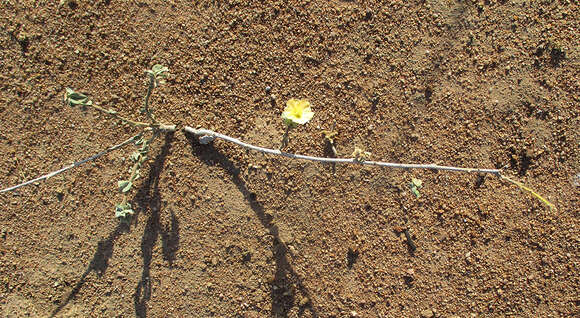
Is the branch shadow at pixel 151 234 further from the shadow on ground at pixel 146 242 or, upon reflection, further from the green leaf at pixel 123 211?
the green leaf at pixel 123 211

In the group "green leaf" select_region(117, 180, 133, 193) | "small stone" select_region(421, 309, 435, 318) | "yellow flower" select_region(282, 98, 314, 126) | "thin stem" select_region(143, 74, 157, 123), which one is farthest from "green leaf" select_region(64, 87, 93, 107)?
"small stone" select_region(421, 309, 435, 318)

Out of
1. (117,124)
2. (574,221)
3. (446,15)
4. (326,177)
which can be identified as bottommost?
(574,221)

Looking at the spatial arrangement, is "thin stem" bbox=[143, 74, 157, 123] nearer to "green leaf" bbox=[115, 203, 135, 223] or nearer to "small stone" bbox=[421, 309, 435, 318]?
"green leaf" bbox=[115, 203, 135, 223]

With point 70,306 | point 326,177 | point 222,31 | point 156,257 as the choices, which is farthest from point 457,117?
point 70,306

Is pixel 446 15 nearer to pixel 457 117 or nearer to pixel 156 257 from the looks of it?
pixel 457 117

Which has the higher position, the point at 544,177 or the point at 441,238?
the point at 544,177

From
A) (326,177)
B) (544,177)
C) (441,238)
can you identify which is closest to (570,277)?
(544,177)

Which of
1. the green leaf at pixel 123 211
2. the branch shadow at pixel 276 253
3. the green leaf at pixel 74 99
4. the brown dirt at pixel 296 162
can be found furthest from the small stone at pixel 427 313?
the green leaf at pixel 74 99
